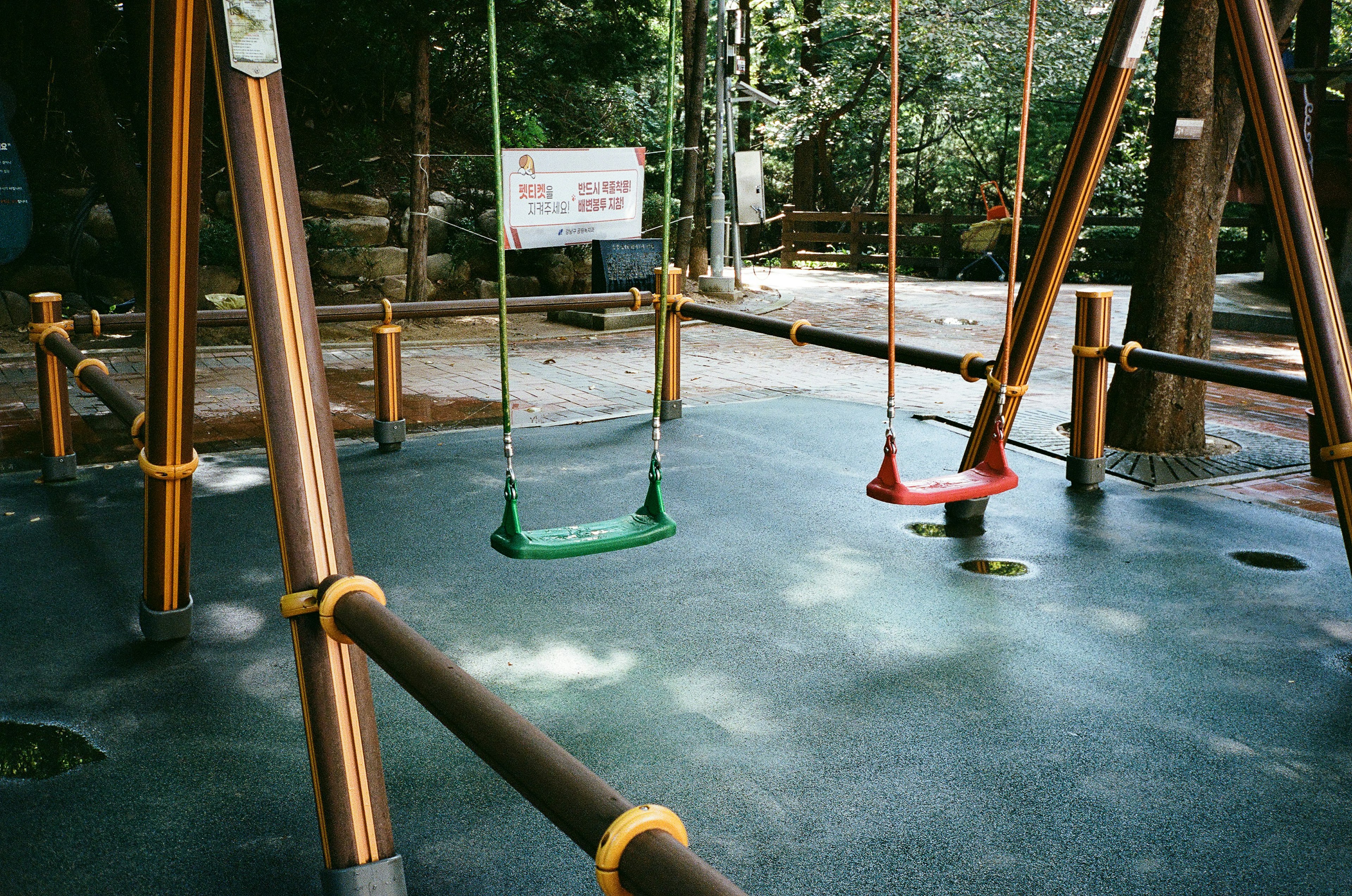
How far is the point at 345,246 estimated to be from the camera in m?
13.9

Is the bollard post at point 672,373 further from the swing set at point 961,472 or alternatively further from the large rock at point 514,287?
the large rock at point 514,287

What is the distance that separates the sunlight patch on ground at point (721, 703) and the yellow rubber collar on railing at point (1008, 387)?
1970mm

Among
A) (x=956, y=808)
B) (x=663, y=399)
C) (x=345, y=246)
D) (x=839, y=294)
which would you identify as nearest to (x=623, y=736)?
(x=956, y=808)

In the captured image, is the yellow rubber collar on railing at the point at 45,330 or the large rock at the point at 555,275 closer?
the yellow rubber collar on railing at the point at 45,330

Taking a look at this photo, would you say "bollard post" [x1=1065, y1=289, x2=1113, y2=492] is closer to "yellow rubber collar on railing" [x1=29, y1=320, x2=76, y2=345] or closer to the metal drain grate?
the metal drain grate

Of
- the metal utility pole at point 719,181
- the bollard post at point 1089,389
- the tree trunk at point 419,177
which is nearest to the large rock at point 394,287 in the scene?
the tree trunk at point 419,177

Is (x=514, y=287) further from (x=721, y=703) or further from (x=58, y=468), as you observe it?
(x=721, y=703)

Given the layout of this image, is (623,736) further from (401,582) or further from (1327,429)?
(1327,429)

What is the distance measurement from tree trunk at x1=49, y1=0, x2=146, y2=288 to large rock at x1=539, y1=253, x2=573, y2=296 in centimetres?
533

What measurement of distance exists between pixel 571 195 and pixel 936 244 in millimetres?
12304

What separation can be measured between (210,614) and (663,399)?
4.06m

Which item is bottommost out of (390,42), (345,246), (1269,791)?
(1269,791)

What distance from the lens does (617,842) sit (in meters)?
1.31

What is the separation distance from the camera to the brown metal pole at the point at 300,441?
6.95ft
